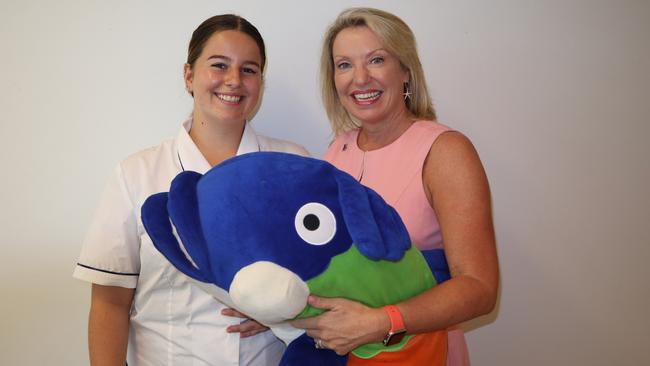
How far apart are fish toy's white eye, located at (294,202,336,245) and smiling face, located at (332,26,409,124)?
0.48m

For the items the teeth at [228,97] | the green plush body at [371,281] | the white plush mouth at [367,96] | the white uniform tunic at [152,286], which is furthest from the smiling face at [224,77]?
the green plush body at [371,281]

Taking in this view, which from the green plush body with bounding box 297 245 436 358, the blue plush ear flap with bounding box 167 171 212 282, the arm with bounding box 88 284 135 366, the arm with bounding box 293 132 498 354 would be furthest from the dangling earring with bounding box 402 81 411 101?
the arm with bounding box 88 284 135 366

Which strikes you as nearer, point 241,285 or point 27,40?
point 241,285

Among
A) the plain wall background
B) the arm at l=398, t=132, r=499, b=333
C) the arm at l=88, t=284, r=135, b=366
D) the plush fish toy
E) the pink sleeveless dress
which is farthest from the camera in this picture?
the plain wall background

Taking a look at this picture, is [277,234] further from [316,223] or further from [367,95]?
[367,95]

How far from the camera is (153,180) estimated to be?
1.08m

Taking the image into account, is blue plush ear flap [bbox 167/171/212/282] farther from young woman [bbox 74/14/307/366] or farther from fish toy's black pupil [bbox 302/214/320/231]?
young woman [bbox 74/14/307/366]

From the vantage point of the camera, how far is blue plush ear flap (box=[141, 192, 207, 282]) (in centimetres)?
68

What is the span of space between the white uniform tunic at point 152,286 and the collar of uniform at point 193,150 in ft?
0.03

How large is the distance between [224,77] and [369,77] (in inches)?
13.8

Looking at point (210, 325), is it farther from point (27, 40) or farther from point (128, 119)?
point (27, 40)

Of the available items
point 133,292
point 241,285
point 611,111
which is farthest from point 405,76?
point 611,111

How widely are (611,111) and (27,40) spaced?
1955mm

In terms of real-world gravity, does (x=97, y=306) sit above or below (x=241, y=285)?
below
